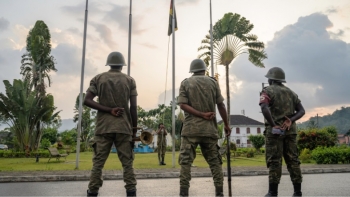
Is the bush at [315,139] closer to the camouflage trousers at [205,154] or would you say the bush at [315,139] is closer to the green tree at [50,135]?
the camouflage trousers at [205,154]

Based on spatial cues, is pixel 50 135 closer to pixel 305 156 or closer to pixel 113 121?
pixel 305 156

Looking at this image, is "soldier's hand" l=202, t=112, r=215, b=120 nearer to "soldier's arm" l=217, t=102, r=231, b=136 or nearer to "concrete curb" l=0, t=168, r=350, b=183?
"soldier's arm" l=217, t=102, r=231, b=136

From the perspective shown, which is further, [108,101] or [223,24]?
[223,24]

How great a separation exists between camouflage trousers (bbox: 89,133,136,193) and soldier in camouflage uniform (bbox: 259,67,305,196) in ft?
7.15

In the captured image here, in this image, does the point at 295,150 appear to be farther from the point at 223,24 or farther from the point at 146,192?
the point at 223,24

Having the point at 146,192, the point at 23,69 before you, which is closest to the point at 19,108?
the point at 23,69

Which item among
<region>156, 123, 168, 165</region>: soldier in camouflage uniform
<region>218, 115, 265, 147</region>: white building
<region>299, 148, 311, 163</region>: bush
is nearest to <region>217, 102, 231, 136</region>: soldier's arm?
<region>156, 123, 168, 165</region>: soldier in camouflage uniform

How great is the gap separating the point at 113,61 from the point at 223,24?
1107 inches

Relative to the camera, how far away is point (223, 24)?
32281mm

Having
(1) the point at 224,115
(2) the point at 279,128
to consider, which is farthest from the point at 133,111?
(2) the point at 279,128

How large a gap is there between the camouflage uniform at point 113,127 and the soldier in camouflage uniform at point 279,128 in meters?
2.16

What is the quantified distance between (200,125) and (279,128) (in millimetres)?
1298

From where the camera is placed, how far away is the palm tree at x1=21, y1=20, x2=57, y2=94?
34.8 meters

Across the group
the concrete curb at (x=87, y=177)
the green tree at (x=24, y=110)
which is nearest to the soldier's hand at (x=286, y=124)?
the concrete curb at (x=87, y=177)
